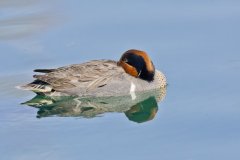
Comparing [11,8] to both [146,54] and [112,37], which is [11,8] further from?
[146,54]

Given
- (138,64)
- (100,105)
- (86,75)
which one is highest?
(138,64)

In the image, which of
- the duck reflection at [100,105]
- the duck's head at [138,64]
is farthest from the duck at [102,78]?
the duck reflection at [100,105]

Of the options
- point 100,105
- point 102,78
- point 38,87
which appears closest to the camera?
point 100,105

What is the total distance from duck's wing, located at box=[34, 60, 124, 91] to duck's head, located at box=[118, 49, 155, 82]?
0.45 feet

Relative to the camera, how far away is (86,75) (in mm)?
15453

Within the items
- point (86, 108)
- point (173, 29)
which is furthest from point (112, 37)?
point (86, 108)

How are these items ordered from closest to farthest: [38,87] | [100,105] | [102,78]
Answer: [100,105], [38,87], [102,78]

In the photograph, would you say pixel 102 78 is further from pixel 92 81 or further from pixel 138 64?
pixel 138 64

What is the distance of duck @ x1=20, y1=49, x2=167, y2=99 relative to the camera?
1537 centimetres

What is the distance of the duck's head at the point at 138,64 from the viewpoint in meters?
15.5

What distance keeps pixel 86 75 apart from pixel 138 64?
84 centimetres

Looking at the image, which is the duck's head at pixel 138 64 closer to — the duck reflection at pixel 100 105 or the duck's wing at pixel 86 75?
the duck's wing at pixel 86 75

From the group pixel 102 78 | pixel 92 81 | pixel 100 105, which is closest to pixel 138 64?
pixel 102 78

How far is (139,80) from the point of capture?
1553cm
